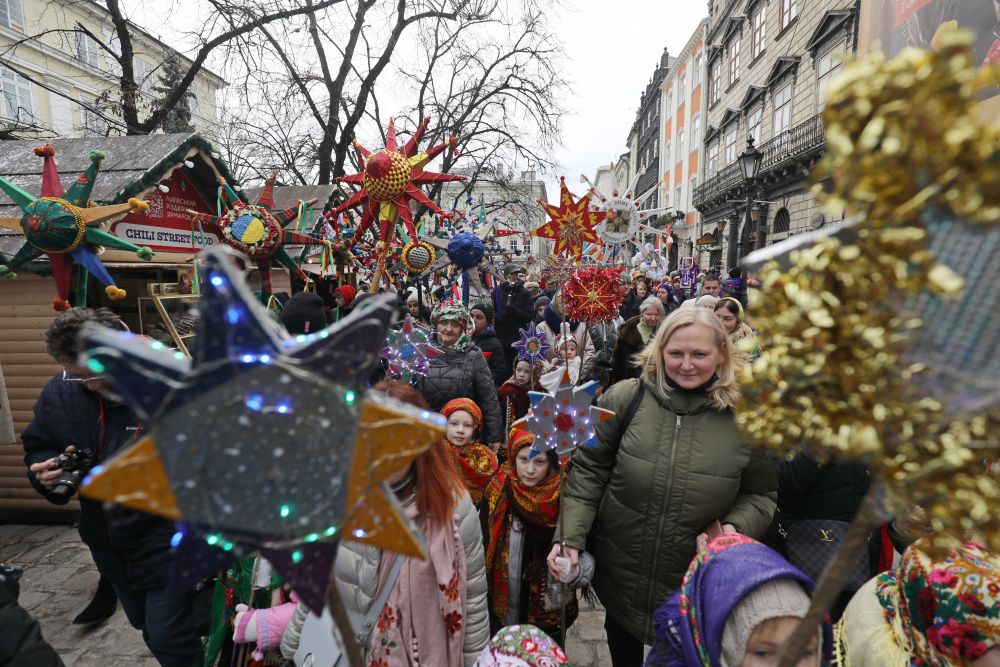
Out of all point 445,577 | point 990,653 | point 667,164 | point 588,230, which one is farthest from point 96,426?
point 667,164

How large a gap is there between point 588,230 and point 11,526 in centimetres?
585

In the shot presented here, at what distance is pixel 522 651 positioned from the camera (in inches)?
59.1

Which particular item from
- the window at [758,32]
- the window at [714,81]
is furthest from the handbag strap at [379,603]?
the window at [714,81]

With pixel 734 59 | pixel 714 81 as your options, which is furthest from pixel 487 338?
pixel 714 81

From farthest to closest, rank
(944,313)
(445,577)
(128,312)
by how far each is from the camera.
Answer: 1. (128,312)
2. (445,577)
3. (944,313)

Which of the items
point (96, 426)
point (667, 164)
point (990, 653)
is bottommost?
point (990, 653)

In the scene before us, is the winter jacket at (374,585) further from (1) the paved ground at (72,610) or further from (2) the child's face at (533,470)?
(1) the paved ground at (72,610)

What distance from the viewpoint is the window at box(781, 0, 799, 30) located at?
15.9 metres

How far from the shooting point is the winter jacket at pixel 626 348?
16.1 ft

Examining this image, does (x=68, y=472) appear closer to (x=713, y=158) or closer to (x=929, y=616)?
(x=929, y=616)

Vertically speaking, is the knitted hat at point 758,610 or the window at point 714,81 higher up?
the window at point 714,81

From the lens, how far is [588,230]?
467cm

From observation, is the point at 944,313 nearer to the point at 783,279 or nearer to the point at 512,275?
the point at 783,279

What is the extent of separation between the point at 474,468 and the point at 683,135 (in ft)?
107
